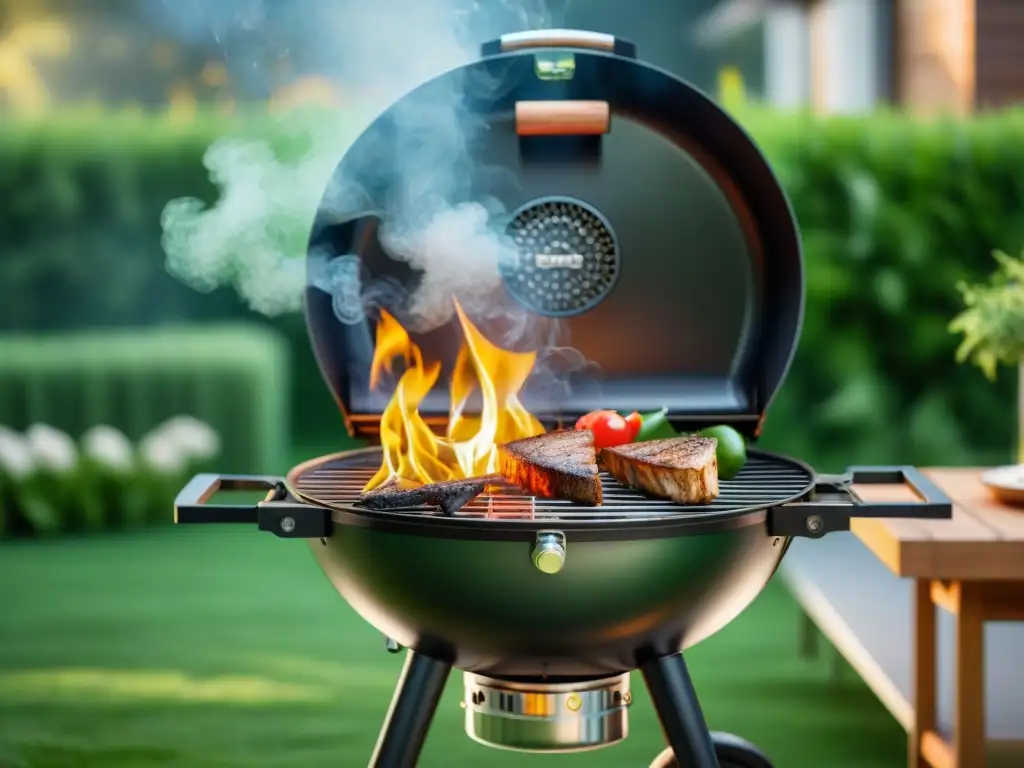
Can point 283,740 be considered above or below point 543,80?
below

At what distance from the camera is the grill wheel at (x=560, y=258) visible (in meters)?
1.87

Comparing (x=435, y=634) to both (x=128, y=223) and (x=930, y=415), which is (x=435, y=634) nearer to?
(x=930, y=415)

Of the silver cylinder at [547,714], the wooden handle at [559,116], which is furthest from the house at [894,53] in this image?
the silver cylinder at [547,714]

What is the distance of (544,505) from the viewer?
1.56m

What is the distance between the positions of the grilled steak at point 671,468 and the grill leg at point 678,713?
0.20m

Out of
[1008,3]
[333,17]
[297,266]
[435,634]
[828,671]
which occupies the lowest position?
[828,671]

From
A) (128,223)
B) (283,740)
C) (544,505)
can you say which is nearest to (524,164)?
(544,505)

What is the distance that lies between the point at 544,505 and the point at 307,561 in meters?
2.91

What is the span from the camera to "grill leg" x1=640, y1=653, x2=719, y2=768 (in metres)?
1.53

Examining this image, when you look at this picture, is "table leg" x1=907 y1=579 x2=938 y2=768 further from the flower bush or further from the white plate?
the flower bush

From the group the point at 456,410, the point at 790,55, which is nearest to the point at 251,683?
the point at 456,410

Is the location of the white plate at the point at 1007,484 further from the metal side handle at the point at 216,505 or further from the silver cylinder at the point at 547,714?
the metal side handle at the point at 216,505

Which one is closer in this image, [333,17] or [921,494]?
[921,494]

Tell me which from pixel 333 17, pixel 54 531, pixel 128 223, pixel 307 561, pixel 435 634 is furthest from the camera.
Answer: pixel 128 223
